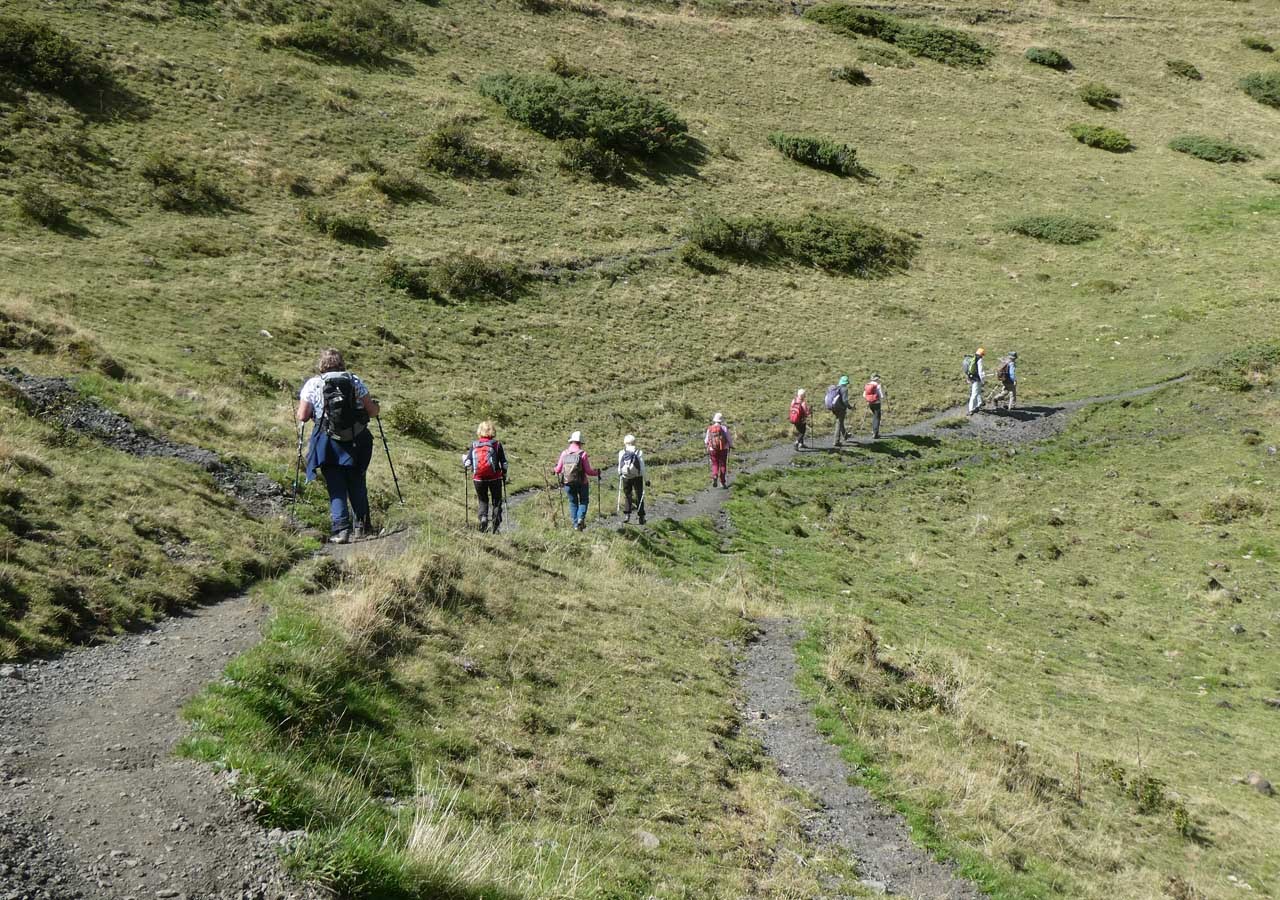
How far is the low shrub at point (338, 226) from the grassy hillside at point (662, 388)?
0.31 m

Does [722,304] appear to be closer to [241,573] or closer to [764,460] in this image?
[764,460]

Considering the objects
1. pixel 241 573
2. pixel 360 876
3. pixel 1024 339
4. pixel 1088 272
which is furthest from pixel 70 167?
pixel 1088 272

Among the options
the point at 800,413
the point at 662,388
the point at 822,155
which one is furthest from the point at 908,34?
the point at 800,413

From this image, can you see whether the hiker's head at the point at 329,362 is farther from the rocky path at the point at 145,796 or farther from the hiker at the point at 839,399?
the hiker at the point at 839,399

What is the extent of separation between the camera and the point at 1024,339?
3925cm

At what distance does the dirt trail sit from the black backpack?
4.15m

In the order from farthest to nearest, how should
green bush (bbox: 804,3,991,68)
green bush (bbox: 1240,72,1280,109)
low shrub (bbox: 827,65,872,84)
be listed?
green bush (bbox: 804,3,991,68)
green bush (bbox: 1240,72,1280,109)
low shrub (bbox: 827,65,872,84)

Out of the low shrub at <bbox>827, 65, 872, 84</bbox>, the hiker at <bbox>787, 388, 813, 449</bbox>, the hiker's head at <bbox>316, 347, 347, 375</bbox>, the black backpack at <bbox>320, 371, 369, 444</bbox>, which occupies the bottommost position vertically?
the hiker at <bbox>787, 388, 813, 449</bbox>

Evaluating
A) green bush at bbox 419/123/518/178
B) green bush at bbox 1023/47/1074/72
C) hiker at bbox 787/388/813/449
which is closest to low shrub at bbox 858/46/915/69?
green bush at bbox 1023/47/1074/72

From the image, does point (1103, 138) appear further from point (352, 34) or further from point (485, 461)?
point (485, 461)

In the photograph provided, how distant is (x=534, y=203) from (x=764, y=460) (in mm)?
22901

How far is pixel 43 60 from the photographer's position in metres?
36.9

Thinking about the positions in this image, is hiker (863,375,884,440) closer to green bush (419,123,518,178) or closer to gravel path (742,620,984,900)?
gravel path (742,620,984,900)

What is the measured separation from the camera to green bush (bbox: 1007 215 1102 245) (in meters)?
48.7
